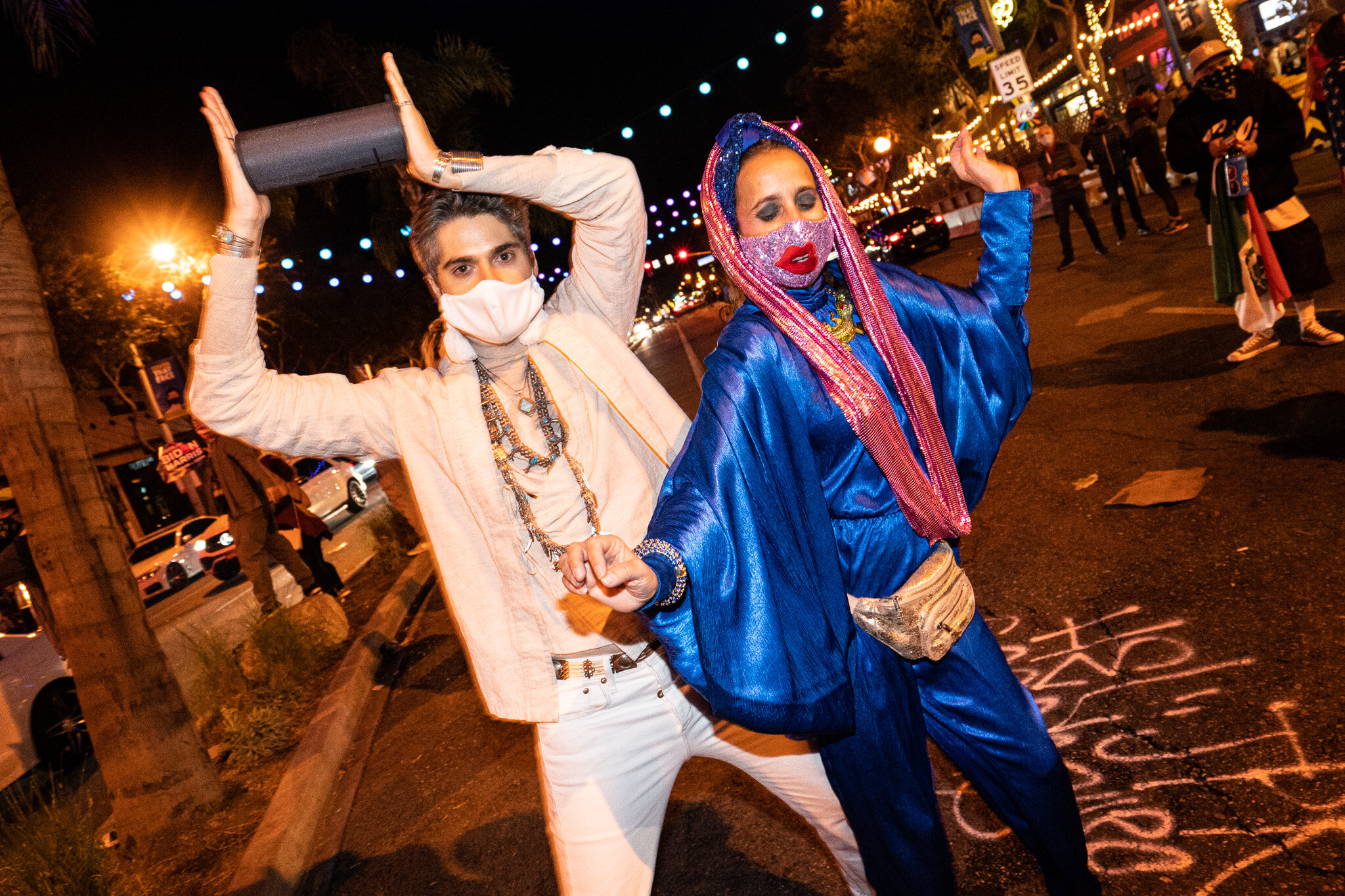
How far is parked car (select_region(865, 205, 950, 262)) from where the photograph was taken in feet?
75.3

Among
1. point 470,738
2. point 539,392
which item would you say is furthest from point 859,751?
point 470,738

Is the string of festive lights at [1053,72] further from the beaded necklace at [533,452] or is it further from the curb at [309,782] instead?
the beaded necklace at [533,452]

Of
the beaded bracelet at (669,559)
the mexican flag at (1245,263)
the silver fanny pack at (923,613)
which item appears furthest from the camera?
the mexican flag at (1245,263)

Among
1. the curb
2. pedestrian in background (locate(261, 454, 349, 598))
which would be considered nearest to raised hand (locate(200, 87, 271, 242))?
the curb

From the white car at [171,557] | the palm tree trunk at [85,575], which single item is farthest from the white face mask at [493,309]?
the white car at [171,557]

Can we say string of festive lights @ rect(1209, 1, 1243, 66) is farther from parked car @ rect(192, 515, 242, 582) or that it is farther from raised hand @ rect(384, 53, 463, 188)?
raised hand @ rect(384, 53, 463, 188)

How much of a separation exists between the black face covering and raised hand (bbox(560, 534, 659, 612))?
603 centimetres

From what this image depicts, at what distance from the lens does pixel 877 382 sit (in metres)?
2.07

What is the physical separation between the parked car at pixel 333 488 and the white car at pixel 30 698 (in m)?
8.60

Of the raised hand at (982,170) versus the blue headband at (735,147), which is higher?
the blue headband at (735,147)

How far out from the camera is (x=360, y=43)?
14.3m

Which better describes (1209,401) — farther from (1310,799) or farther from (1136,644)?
(1310,799)

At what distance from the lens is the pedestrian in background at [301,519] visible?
823 centimetres

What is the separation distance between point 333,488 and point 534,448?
15.5 metres
